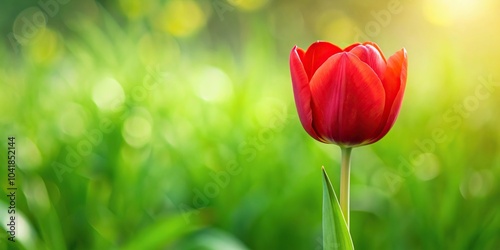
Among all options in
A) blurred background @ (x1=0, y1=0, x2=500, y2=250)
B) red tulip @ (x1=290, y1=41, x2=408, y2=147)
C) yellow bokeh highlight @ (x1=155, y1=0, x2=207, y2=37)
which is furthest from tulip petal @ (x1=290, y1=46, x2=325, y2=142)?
yellow bokeh highlight @ (x1=155, y1=0, x2=207, y2=37)

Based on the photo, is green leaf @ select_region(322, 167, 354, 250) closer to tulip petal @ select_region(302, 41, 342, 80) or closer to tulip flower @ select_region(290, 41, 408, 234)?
tulip flower @ select_region(290, 41, 408, 234)

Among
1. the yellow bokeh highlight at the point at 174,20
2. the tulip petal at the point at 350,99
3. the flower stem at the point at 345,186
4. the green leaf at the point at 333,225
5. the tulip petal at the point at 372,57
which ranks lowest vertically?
the green leaf at the point at 333,225

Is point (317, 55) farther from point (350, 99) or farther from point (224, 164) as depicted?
point (224, 164)

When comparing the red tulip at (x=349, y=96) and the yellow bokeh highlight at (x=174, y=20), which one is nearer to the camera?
the red tulip at (x=349, y=96)

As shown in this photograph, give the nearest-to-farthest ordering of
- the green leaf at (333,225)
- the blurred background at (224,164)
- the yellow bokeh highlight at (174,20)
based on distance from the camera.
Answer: the green leaf at (333,225), the blurred background at (224,164), the yellow bokeh highlight at (174,20)

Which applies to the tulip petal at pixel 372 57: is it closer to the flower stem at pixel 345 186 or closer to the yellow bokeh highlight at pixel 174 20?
the flower stem at pixel 345 186

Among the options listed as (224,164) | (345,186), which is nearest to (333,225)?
(345,186)

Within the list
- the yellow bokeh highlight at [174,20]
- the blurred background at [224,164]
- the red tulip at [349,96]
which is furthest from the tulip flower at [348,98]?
the yellow bokeh highlight at [174,20]
